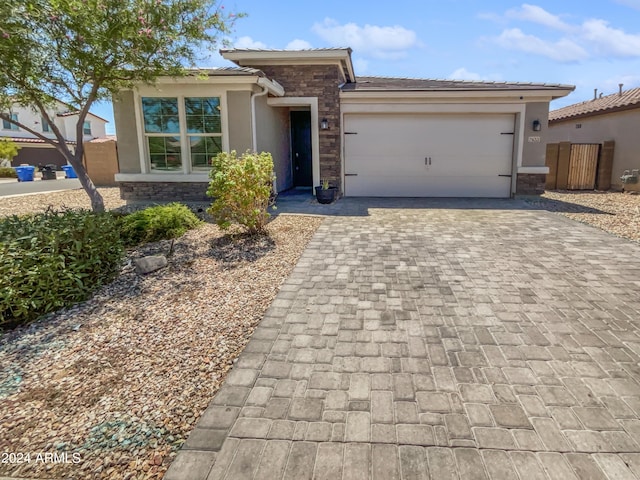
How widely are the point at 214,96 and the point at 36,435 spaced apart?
8.04 meters

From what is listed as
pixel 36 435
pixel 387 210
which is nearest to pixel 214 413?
pixel 36 435

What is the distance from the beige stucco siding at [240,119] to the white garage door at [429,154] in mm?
3226

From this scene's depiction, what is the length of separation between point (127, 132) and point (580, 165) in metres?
14.3

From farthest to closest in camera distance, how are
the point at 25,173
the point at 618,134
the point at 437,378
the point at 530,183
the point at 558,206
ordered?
the point at 25,173, the point at 618,134, the point at 530,183, the point at 558,206, the point at 437,378

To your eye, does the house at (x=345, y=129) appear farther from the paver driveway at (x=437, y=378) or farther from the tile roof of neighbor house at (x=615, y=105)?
the paver driveway at (x=437, y=378)

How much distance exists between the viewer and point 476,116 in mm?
10766

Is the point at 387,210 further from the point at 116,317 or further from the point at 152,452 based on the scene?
the point at 152,452

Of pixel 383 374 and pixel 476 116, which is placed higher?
pixel 476 116

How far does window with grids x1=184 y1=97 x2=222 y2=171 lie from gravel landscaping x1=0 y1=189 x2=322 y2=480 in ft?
15.7

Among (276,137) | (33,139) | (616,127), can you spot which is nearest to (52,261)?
(276,137)

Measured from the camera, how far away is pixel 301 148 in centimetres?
1303

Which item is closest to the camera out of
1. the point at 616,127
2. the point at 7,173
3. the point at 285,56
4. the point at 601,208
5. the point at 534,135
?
the point at 601,208

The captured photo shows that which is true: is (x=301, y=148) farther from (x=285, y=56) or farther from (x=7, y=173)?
(x=7, y=173)

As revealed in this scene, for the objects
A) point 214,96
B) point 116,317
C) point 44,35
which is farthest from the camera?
point 214,96
